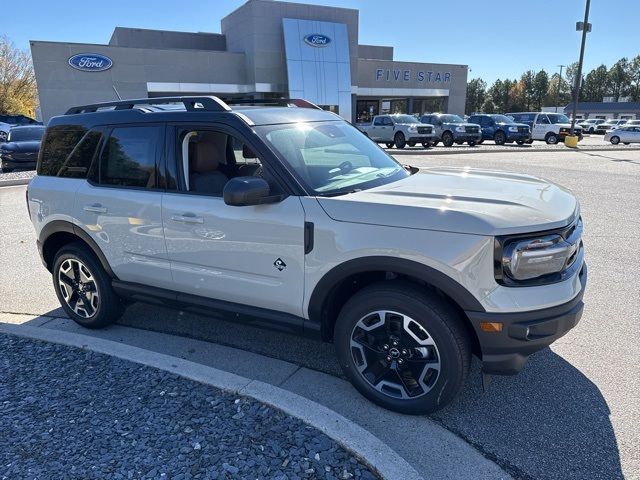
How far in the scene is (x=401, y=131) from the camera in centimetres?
2366

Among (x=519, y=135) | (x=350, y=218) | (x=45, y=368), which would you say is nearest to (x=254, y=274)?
(x=350, y=218)

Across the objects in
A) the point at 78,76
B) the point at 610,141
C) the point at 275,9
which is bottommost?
the point at 610,141

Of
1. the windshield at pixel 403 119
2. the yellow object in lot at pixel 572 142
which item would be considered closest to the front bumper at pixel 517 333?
the windshield at pixel 403 119

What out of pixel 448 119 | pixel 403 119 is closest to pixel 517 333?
pixel 403 119

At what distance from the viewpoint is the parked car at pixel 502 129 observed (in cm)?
2714

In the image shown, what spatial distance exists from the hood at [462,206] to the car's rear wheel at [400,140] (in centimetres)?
2099

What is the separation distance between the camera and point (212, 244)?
336 centimetres

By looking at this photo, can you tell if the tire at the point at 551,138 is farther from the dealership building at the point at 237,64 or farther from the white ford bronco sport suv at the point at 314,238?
the white ford bronco sport suv at the point at 314,238

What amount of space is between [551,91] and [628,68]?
1683cm

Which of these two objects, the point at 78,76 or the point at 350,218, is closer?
the point at 350,218

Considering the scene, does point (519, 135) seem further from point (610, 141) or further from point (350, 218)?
point (350, 218)

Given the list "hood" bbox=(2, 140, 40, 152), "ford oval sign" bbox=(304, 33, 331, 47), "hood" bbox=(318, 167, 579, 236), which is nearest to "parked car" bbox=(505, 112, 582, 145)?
"ford oval sign" bbox=(304, 33, 331, 47)

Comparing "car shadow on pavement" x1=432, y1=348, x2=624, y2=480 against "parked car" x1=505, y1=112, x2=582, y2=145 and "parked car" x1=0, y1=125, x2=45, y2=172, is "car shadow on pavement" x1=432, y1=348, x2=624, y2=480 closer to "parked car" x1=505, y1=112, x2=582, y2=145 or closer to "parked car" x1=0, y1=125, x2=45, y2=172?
"parked car" x1=0, y1=125, x2=45, y2=172

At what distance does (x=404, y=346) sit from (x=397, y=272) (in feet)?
1.55
